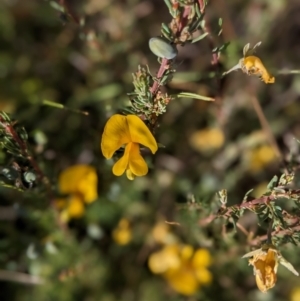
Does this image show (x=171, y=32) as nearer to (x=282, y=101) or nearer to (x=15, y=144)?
(x=15, y=144)

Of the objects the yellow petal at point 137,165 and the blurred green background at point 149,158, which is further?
the blurred green background at point 149,158


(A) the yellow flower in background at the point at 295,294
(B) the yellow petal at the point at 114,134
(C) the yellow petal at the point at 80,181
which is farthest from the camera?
(A) the yellow flower in background at the point at 295,294

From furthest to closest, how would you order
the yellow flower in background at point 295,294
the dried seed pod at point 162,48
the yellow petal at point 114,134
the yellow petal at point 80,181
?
the yellow flower in background at point 295,294, the yellow petal at point 80,181, the yellow petal at point 114,134, the dried seed pod at point 162,48

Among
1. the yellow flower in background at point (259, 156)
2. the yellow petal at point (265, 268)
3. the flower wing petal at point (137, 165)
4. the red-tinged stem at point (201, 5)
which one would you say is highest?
the yellow flower in background at point (259, 156)

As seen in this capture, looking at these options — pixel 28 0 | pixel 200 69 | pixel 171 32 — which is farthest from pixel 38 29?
pixel 171 32

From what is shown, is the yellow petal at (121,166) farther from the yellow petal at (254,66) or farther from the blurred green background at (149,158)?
the yellow petal at (254,66)

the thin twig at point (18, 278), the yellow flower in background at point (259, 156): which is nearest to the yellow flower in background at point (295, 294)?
the yellow flower in background at point (259, 156)

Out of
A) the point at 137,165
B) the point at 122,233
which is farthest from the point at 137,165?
the point at 122,233
